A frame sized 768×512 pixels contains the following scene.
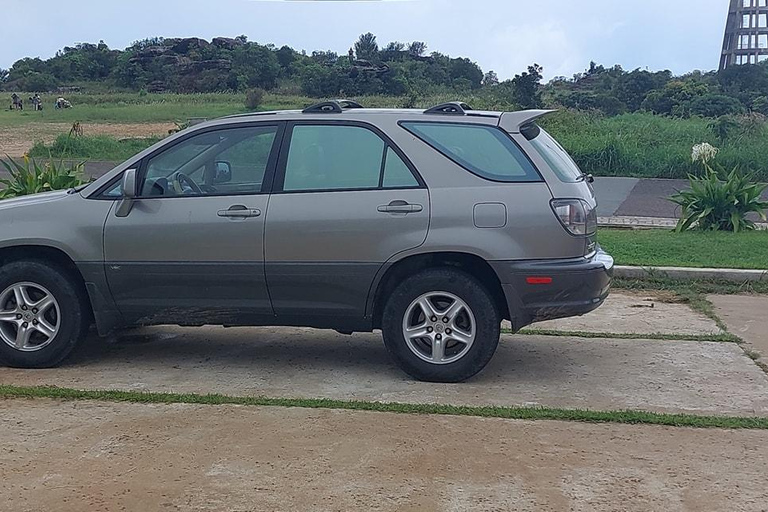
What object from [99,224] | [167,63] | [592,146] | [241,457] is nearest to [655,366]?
[241,457]

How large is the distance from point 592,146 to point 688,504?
1868 centimetres

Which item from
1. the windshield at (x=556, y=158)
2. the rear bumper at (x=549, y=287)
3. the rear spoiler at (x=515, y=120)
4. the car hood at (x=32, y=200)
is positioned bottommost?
the rear bumper at (x=549, y=287)

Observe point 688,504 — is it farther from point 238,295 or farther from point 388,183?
point 238,295

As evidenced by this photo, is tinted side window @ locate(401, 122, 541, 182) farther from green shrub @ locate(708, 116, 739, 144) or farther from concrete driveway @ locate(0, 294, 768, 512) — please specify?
green shrub @ locate(708, 116, 739, 144)

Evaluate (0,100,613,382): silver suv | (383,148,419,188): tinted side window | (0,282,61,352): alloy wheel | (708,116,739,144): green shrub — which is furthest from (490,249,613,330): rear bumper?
(708,116,739,144): green shrub

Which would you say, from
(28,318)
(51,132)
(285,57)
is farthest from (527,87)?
(28,318)

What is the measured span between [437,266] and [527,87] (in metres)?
21.8

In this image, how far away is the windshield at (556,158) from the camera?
6188 mm

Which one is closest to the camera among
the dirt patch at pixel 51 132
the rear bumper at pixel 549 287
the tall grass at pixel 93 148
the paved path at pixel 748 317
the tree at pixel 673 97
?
the rear bumper at pixel 549 287

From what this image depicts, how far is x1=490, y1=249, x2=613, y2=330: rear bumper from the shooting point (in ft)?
19.5

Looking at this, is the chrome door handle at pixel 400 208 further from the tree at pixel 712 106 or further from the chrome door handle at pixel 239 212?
the tree at pixel 712 106

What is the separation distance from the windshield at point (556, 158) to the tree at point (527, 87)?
1994cm

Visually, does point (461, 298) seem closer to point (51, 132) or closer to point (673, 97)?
point (51, 132)

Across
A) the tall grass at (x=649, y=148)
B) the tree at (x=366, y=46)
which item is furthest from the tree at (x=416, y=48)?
the tall grass at (x=649, y=148)
